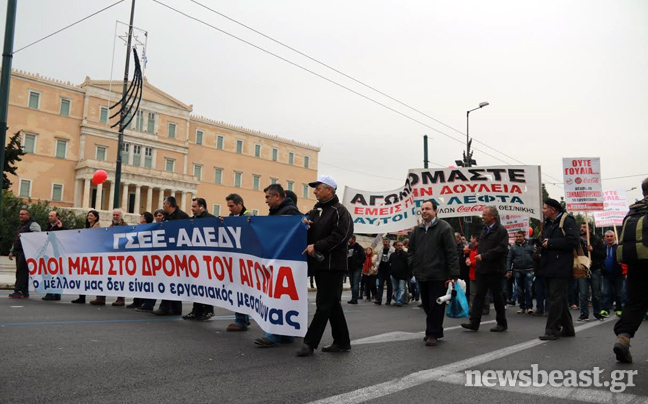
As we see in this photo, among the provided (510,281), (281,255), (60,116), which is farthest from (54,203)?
(281,255)

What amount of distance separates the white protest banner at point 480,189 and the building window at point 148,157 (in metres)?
55.9

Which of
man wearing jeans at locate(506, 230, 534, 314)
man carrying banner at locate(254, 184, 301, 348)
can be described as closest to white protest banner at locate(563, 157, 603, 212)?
man wearing jeans at locate(506, 230, 534, 314)

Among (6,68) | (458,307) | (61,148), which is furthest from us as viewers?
(61,148)

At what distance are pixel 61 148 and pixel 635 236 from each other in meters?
62.8

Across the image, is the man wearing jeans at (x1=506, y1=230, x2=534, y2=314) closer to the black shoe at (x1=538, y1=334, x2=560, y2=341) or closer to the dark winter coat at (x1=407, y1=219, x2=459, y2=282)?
A: the black shoe at (x1=538, y1=334, x2=560, y2=341)

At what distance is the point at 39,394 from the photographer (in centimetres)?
371

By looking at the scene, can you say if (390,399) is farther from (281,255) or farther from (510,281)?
(510,281)

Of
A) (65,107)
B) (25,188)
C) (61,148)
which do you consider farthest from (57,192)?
(65,107)

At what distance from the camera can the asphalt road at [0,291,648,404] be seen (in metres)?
3.93

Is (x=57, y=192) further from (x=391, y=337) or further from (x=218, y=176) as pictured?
(x=391, y=337)

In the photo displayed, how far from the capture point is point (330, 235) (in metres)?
5.77

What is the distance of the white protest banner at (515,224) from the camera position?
14672mm

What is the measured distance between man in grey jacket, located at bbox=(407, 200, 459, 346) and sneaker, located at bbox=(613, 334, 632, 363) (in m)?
1.92

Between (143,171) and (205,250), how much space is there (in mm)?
58716
